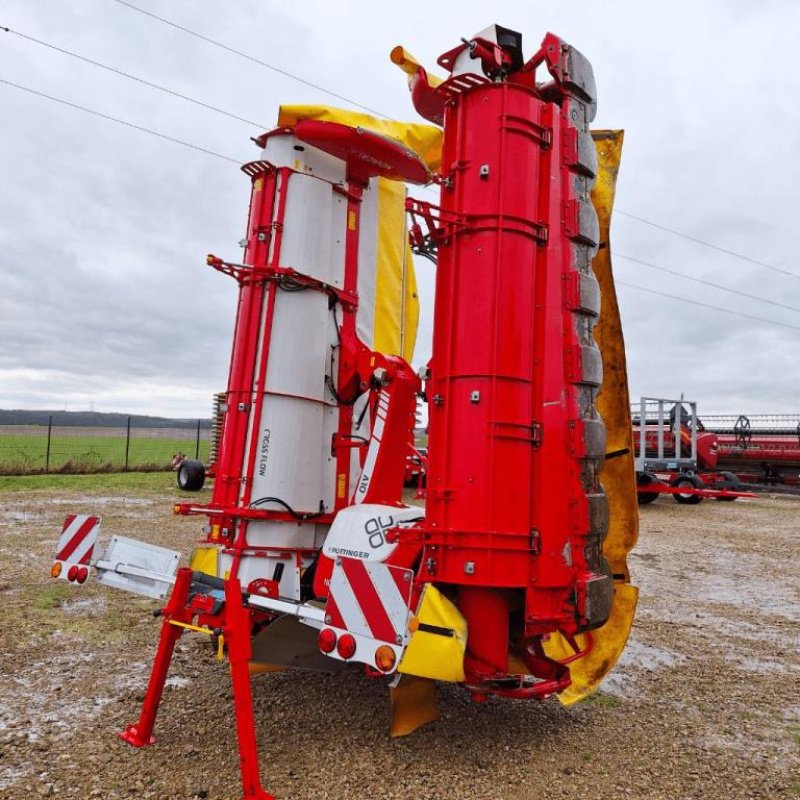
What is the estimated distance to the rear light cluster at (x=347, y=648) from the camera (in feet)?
9.82

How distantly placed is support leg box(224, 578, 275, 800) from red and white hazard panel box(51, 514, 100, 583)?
1050mm

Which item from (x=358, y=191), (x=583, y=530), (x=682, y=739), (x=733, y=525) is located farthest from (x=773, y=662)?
(x=733, y=525)

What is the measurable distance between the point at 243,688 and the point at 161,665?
662 mm

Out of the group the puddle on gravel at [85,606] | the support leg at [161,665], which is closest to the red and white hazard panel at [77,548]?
the support leg at [161,665]

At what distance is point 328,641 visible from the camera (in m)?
3.21

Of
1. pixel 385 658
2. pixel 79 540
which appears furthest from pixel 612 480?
pixel 79 540

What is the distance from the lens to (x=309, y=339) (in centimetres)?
478

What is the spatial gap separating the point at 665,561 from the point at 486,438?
24.7ft

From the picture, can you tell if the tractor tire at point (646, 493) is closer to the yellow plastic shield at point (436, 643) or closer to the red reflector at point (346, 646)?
the yellow plastic shield at point (436, 643)

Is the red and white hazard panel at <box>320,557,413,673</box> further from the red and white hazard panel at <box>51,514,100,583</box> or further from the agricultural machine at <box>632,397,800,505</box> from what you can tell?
the agricultural machine at <box>632,397,800,505</box>

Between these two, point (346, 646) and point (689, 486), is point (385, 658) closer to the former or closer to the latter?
point (346, 646)

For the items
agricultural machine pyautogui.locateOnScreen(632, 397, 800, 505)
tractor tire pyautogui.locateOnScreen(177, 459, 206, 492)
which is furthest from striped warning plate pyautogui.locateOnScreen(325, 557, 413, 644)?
agricultural machine pyautogui.locateOnScreen(632, 397, 800, 505)

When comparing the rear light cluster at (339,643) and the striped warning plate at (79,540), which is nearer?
the rear light cluster at (339,643)

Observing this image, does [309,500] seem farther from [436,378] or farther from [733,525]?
[733,525]
